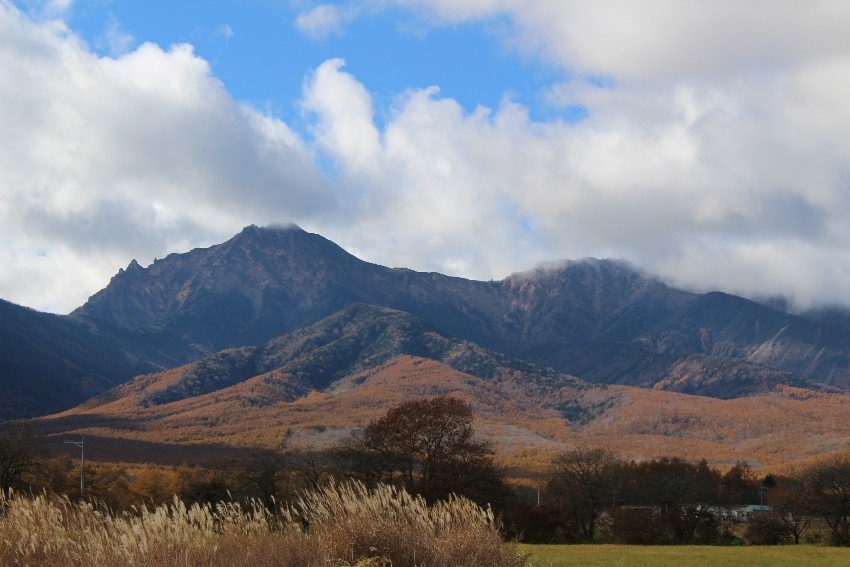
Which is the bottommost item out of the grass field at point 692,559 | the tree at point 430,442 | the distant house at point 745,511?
the distant house at point 745,511

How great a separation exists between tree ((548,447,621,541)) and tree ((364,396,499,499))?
23.5 ft

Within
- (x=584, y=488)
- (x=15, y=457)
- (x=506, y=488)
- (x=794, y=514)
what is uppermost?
(x=15, y=457)

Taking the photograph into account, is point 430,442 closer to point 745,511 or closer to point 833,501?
point 833,501

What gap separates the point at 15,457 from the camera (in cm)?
6219

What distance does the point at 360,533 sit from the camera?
15.1 meters

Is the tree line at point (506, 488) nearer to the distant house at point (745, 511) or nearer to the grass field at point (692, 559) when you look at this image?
the distant house at point (745, 511)

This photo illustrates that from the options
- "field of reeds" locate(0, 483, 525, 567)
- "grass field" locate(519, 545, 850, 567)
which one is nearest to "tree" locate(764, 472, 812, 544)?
"grass field" locate(519, 545, 850, 567)

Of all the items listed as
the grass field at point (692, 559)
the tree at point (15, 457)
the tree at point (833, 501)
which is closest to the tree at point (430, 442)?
the grass field at point (692, 559)

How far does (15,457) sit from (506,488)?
3799 centimetres

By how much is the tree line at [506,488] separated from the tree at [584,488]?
131 millimetres

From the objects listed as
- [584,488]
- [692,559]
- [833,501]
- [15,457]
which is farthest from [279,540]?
[15,457]

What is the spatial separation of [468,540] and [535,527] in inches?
1488

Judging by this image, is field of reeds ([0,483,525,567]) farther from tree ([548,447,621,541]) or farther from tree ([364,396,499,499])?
tree ([548,447,621,541])

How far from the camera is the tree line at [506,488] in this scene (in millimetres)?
51906
